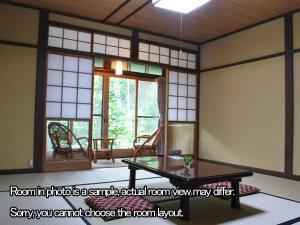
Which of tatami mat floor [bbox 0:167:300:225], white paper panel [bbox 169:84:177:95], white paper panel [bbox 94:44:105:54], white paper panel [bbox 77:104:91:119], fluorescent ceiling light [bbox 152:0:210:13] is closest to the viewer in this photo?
tatami mat floor [bbox 0:167:300:225]

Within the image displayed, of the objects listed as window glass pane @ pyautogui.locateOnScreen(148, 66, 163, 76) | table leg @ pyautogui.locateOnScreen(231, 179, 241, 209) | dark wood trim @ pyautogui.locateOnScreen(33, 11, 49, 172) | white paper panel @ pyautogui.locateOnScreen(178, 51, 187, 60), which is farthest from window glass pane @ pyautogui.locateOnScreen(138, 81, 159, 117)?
table leg @ pyautogui.locateOnScreen(231, 179, 241, 209)

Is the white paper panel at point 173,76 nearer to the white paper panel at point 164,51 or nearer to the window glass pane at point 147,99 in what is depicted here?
the white paper panel at point 164,51

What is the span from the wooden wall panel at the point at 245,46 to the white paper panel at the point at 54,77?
10.7ft

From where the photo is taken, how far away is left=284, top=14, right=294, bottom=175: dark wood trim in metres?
4.25

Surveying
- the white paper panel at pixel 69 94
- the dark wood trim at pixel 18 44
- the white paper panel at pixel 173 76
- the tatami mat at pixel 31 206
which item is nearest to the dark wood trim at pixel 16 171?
the tatami mat at pixel 31 206

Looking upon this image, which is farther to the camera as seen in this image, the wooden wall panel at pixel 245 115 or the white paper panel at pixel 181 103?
the white paper panel at pixel 181 103

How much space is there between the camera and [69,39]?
4.73 metres

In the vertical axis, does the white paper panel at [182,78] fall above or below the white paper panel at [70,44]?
below

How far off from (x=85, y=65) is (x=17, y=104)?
1374mm

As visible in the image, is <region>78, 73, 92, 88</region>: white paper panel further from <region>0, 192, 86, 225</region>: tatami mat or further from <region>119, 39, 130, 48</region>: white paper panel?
<region>0, 192, 86, 225</region>: tatami mat

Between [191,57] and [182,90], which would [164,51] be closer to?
[191,57]

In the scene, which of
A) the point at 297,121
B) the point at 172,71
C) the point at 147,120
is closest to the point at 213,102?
the point at 172,71

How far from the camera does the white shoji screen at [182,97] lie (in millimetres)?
6016

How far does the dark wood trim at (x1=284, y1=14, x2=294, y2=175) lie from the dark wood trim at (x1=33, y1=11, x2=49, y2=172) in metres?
4.05
